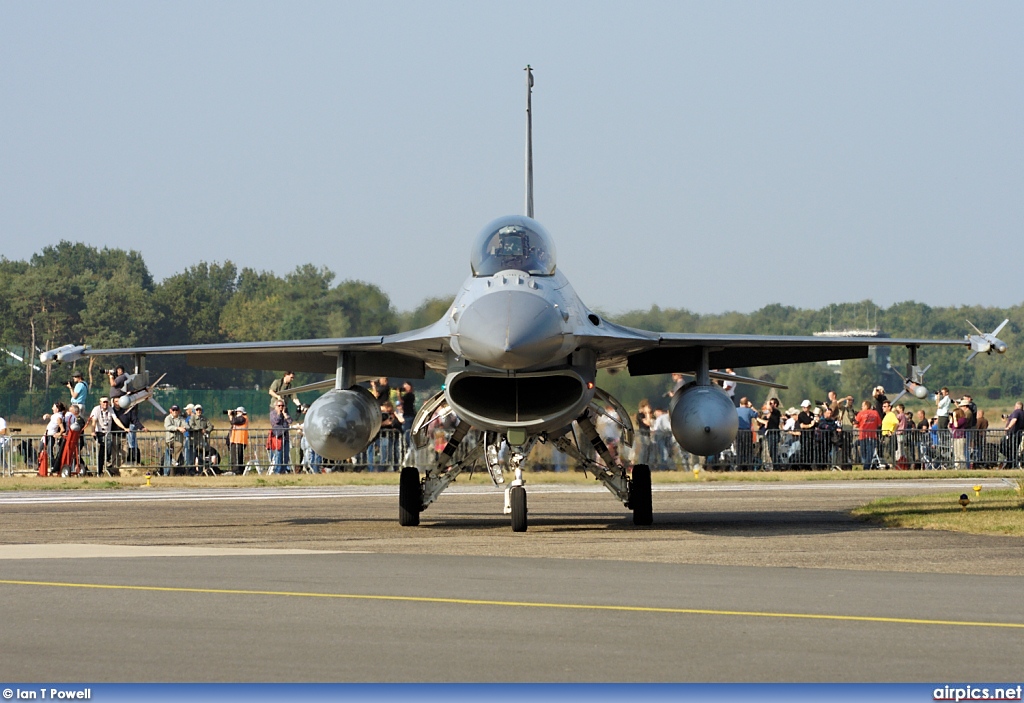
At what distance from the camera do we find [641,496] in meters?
16.0

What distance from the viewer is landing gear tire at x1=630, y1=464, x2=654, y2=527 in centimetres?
1595

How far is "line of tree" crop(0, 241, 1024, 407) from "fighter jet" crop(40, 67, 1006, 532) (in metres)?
25.7

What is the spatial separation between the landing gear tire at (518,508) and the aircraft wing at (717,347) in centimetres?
180

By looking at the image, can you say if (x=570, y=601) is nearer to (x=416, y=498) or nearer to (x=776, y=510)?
(x=416, y=498)

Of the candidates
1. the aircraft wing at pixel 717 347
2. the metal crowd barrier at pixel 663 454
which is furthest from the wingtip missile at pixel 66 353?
the metal crowd barrier at pixel 663 454

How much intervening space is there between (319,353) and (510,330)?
5209 millimetres

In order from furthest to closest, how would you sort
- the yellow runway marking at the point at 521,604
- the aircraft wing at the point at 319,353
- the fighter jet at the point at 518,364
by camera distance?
the aircraft wing at the point at 319,353 < the fighter jet at the point at 518,364 < the yellow runway marking at the point at 521,604

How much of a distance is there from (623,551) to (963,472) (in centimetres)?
1801

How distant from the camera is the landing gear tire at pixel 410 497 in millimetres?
15648

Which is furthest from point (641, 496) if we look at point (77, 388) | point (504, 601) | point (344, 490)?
point (77, 388)

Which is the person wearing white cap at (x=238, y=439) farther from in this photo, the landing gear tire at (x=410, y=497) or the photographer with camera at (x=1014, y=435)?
the photographer with camera at (x=1014, y=435)

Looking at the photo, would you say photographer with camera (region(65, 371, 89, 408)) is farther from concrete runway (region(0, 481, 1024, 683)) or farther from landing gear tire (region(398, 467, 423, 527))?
landing gear tire (region(398, 467, 423, 527))

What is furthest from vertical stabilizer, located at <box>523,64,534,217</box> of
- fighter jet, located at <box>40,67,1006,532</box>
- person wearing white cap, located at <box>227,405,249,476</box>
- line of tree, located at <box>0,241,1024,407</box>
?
line of tree, located at <box>0,241,1024,407</box>

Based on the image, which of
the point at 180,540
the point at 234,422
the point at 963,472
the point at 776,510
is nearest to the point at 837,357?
the point at 776,510
